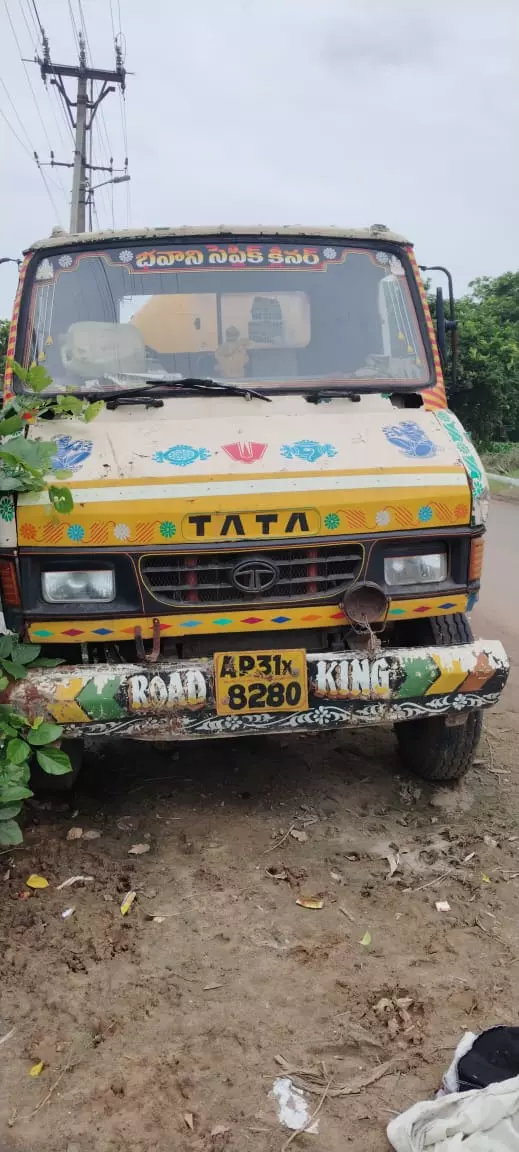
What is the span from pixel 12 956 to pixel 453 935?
4.71 feet

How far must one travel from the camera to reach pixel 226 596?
131 inches

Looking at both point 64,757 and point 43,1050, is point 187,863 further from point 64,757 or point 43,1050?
point 43,1050

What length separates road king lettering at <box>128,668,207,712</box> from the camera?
321cm

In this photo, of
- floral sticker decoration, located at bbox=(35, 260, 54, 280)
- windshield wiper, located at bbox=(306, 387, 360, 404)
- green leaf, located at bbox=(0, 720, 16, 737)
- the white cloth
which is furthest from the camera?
floral sticker decoration, located at bbox=(35, 260, 54, 280)

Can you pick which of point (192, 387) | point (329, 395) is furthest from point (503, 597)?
point (192, 387)

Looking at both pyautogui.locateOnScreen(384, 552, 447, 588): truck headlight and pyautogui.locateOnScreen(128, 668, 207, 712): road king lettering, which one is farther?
pyautogui.locateOnScreen(384, 552, 447, 588): truck headlight

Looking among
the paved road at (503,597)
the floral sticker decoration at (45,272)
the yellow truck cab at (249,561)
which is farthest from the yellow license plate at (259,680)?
the paved road at (503,597)

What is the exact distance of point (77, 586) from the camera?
3264 mm

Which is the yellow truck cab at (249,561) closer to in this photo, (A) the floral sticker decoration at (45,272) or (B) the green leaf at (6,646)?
(B) the green leaf at (6,646)

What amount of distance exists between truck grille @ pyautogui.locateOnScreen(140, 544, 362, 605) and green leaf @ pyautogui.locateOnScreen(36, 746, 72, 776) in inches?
26.8

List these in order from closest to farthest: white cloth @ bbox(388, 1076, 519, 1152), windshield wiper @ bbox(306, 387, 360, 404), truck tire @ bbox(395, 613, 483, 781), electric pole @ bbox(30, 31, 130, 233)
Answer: white cloth @ bbox(388, 1076, 519, 1152), truck tire @ bbox(395, 613, 483, 781), windshield wiper @ bbox(306, 387, 360, 404), electric pole @ bbox(30, 31, 130, 233)

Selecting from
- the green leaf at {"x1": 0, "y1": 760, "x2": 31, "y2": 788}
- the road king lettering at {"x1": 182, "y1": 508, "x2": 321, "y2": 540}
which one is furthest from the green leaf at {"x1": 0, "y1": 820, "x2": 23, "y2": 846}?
the road king lettering at {"x1": 182, "y1": 508, "x2": 321, "y2": 540}

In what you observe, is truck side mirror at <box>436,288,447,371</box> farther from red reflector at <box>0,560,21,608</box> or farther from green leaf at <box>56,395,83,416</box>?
red reflector at <box>0,560,21,608</box>

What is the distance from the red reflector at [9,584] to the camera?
3.20 m
